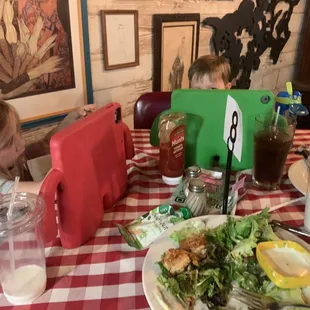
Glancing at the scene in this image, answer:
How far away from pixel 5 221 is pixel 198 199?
1.37 feet

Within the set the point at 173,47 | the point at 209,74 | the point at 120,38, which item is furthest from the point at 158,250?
the point at 173,47

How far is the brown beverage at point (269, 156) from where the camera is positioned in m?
0.93

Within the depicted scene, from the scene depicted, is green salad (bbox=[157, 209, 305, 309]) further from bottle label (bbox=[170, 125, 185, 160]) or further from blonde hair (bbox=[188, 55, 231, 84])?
blonde hair (bbox=[188, 55, 231, 84])

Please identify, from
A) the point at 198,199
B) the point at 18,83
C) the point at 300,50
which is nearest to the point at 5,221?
the point at 198,199

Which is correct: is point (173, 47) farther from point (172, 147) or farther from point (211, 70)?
point (172, 147)

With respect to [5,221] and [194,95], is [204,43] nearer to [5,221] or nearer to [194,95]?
[194,95]

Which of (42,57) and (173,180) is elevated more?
(42,57)

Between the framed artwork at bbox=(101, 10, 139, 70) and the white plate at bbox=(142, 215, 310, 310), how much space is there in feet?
3.84

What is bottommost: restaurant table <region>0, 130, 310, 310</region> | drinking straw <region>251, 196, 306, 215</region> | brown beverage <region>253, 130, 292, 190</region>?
restaurant table <region>0, 130, 310, 310</region>

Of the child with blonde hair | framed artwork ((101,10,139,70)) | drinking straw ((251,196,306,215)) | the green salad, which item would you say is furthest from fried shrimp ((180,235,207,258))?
framed artwork ((101,10,139,70))

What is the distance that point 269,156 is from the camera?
0.93 metres

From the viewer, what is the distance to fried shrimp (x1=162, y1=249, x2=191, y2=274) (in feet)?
2.02

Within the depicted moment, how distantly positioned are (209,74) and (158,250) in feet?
3.22

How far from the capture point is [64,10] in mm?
1462
